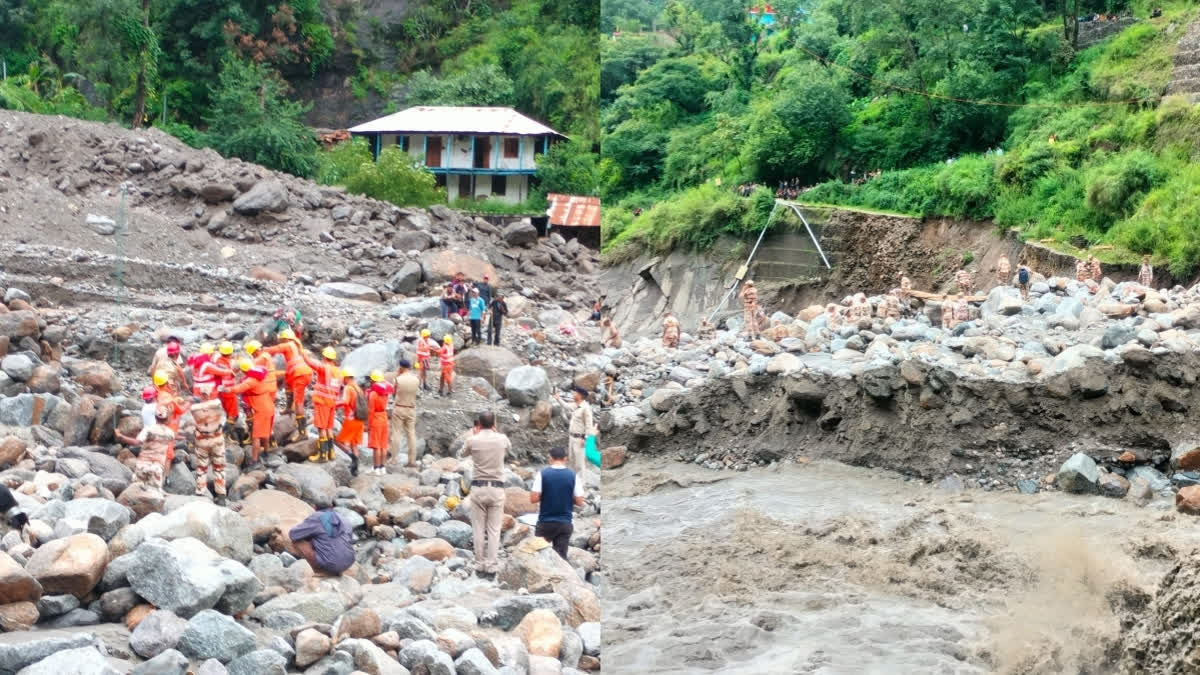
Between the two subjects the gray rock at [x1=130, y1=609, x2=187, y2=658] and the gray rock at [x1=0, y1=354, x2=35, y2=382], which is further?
the gray rock at [x1=0, y1=354, x2=35, y2=382]

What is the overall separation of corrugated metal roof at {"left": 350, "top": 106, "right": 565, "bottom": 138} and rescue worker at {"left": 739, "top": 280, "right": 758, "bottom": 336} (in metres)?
2.21

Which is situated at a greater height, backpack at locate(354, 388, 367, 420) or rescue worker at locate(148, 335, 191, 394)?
rescue worker at locate(148, 335, 191, 394)

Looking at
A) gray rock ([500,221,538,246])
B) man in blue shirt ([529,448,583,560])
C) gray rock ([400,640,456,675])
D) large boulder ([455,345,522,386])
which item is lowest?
gray rock ([400,640,456,675])

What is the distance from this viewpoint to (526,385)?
24.2ft

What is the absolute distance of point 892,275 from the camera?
3.55 metres

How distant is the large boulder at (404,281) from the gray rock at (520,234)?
208 cm

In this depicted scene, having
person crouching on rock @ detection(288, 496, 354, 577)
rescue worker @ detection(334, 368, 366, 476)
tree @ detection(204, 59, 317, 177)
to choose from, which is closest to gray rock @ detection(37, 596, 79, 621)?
person crouching on rock @ detection(288, 496, 354, 577)

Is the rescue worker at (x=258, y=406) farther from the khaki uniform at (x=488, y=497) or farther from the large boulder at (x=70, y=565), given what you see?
the large boulder at (x=70, y=565)

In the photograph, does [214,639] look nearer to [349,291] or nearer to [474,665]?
[474,665]

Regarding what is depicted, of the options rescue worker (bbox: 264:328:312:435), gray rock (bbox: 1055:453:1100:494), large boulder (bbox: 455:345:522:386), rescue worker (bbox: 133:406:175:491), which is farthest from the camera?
rescue worker (bbox: 264:328:312:435)

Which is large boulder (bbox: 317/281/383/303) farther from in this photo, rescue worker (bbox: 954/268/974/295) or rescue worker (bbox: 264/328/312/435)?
rescue worker (bbox: 954/268/974/295)

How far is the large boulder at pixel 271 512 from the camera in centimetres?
602

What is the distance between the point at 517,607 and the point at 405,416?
287cm

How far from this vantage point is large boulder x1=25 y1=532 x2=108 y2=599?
481cm
